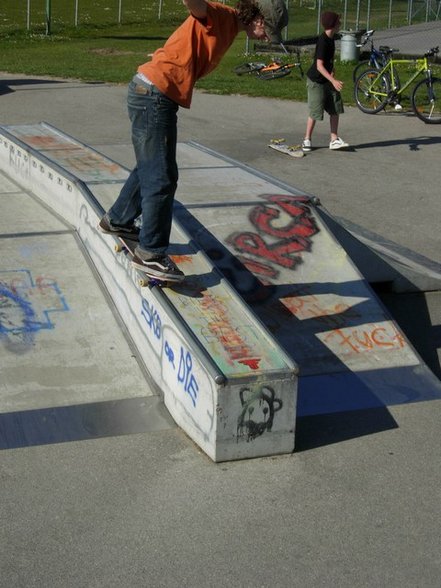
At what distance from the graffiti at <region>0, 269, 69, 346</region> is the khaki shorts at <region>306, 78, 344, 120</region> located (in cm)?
774

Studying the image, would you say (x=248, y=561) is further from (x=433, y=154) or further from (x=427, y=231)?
(x=433, y=154)

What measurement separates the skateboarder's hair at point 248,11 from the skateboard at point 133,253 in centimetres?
164

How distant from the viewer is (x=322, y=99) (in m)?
13.8

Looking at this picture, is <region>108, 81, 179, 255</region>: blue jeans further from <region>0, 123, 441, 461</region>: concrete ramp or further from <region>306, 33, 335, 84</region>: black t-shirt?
<region>306, 33, 335, 84</region>: black t-shirt

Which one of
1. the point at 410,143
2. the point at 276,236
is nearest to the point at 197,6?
the point at 276,236

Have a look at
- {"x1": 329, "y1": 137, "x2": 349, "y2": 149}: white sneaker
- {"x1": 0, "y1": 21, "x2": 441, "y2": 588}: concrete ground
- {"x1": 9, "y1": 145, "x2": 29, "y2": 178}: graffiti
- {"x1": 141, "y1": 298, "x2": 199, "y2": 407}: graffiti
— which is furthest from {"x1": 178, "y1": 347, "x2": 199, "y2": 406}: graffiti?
{"x1": 329, "y1": 137, "x2": 349, "y2": 149}: white sneaker

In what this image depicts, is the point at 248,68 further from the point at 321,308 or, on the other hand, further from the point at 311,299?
the point at 321,308

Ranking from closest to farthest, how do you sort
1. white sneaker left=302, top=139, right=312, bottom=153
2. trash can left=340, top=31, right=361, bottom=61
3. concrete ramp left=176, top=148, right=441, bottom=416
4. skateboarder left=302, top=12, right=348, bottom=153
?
concrete ramp left=176, top=148, right=441, bottom=416 < skateboarder left=302, top=12, right=348, bottom=153 < white sneaker left=302, top=139, right=312, bottom=153 < trash can left=340, top=31, right=361, bottom=61

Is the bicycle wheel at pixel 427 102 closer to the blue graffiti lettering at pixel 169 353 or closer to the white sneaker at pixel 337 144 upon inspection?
the white sneaker at pixel 337 144

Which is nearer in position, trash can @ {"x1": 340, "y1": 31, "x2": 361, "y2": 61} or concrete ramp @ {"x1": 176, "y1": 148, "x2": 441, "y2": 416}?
concrete ramp @ {"x1": 176, "y1": 148, "x2": 441, "y2": 416}

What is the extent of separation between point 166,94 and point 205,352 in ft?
4.80

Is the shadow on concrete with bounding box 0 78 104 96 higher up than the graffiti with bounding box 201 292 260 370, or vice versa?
the graffiti with bounding box 201 292 260 370

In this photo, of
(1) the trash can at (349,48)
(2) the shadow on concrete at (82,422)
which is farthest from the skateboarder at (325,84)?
(1) the trash can at (349,48)

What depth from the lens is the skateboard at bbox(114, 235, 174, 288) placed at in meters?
5.89
